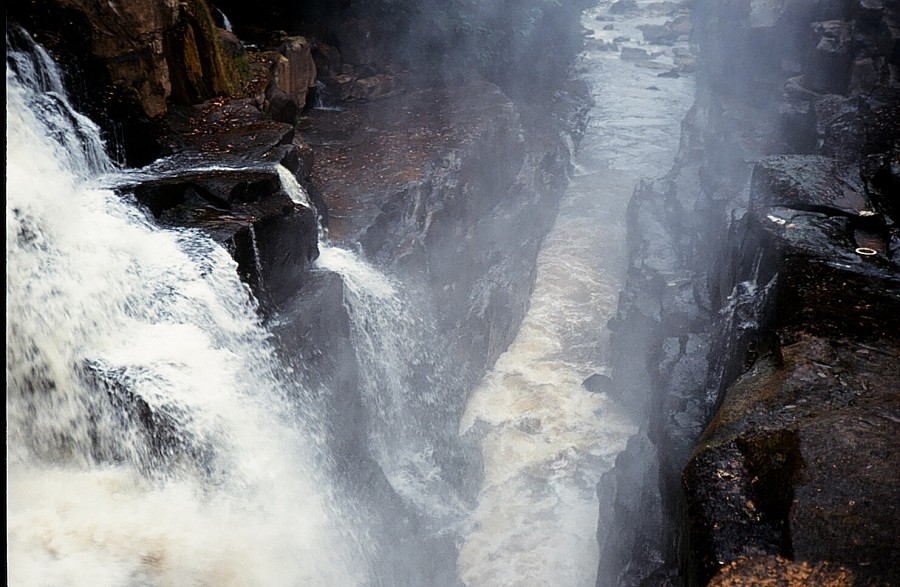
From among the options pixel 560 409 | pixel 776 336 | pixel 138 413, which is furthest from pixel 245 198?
pixel 776 336

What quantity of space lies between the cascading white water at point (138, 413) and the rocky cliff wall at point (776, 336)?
3.02 m

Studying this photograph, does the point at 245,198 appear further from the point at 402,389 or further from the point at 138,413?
the point at 402,389

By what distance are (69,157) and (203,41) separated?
2979 mm

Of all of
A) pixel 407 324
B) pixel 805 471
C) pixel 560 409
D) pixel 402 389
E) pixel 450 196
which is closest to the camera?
pixel 805 471

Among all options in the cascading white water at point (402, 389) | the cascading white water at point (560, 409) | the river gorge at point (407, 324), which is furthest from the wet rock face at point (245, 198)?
the cascading white water at point (560, 409)

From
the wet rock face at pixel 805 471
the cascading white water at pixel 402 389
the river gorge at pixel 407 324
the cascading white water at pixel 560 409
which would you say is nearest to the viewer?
the wet rock face at pixel 805 471

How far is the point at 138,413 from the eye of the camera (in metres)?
5.13

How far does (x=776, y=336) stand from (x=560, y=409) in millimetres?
4341

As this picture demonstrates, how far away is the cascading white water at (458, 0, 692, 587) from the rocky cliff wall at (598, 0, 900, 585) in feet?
2.02

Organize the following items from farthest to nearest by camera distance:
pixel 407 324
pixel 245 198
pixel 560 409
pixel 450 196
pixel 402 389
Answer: pixel 450 196 → pixel 560 409 → pixel 407 324 → pixel 402 389 → pixel 245 198

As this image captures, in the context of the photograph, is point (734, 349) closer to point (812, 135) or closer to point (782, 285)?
point (782, 285)

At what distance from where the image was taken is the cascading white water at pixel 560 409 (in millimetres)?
7336

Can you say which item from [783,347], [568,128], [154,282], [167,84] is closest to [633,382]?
[783,347]

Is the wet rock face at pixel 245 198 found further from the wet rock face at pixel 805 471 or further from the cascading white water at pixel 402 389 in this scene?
the wet rock face at pixel 805 471
